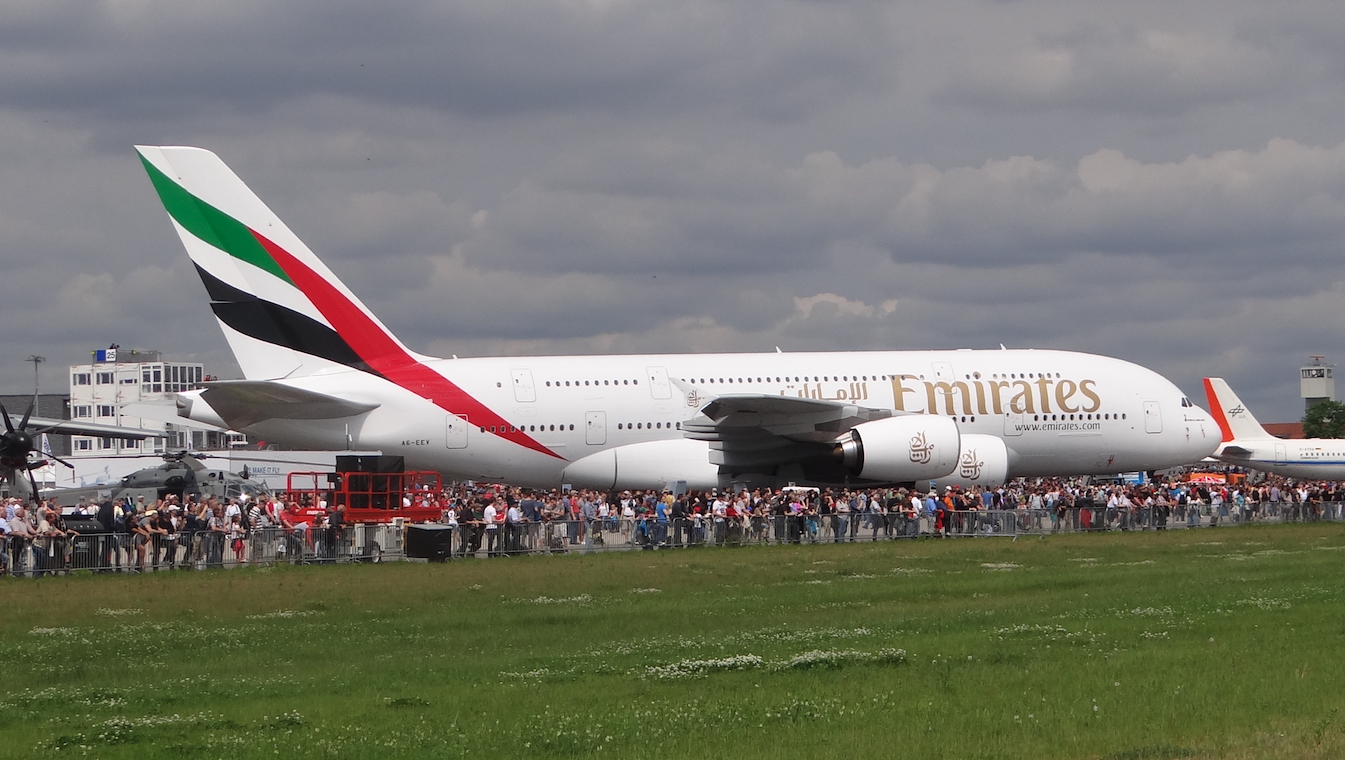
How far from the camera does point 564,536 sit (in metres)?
33.6

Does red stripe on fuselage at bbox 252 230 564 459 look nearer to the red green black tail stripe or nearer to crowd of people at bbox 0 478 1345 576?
the red green black tail stripe

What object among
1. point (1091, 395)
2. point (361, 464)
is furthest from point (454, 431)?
point (1091, 395)

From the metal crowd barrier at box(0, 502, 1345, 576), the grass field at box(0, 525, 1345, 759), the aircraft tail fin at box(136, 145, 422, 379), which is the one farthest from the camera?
the aircraft tail fin at box(136, 145, 422, 379)

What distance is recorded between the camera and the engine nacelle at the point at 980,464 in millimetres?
38219

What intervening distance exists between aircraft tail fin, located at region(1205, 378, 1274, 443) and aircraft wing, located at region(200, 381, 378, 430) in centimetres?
4938

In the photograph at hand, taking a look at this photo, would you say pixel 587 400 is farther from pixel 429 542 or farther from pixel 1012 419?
pixel 1012 419

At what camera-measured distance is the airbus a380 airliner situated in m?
36.5

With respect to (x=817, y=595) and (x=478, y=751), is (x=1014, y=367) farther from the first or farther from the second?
(x=478, y=751)

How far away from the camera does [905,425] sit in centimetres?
3703

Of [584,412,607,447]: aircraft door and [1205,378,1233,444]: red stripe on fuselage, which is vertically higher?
[1205,378,1233,444]: red stripe on fuselage

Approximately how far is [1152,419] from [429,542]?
2236 centimetres

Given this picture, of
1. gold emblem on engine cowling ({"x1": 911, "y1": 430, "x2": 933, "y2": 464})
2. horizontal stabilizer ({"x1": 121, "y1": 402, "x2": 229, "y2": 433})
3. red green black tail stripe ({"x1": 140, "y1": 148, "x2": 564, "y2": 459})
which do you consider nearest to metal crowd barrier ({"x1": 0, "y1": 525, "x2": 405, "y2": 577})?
horizontal stabilizer ({"x1": 121, "y1": 402, "x2": 229, "y2": 433})

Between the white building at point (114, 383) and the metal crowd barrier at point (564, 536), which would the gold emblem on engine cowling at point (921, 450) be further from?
the white building at point (114, 383)

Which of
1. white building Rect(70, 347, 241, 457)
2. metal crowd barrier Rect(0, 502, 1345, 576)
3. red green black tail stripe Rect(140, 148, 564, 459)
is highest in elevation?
white building Rect(70, 347, 241, 457)
